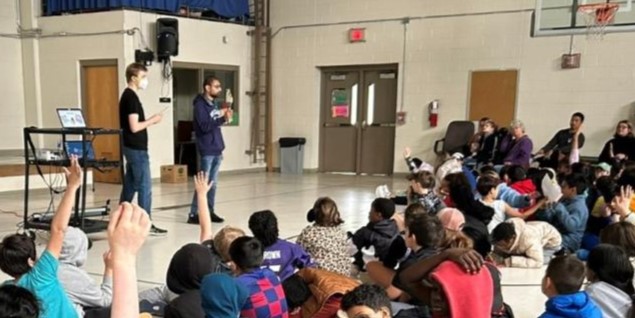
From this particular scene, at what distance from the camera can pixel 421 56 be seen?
8922mm

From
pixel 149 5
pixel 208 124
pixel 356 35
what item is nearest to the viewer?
pixel 208 124

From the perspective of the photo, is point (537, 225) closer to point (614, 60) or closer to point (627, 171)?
point (627, 171)

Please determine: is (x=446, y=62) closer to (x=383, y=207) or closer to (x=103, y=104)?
(x=103, y=104)

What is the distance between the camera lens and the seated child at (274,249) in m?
2.64

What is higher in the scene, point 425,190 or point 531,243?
point 425,190

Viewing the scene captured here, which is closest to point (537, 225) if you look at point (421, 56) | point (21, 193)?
point (421, 56)

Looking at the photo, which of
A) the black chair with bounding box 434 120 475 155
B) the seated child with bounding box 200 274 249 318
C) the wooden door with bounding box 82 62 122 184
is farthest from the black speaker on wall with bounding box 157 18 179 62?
the seated child with bounding box 200 274 249 318

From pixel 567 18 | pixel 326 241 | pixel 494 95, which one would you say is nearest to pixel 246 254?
pixel 326 241

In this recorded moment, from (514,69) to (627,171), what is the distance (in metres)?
4.19

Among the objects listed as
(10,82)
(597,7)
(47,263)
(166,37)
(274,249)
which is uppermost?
(597,7)

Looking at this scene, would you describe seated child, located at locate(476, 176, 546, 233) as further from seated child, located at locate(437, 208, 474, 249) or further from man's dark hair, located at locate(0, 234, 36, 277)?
man's dark hair, located at locate(0, 234, 36, 277)

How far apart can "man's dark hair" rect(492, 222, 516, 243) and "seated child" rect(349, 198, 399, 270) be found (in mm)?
665

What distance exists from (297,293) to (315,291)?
9cm

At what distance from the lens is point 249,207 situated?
6.28 meters
